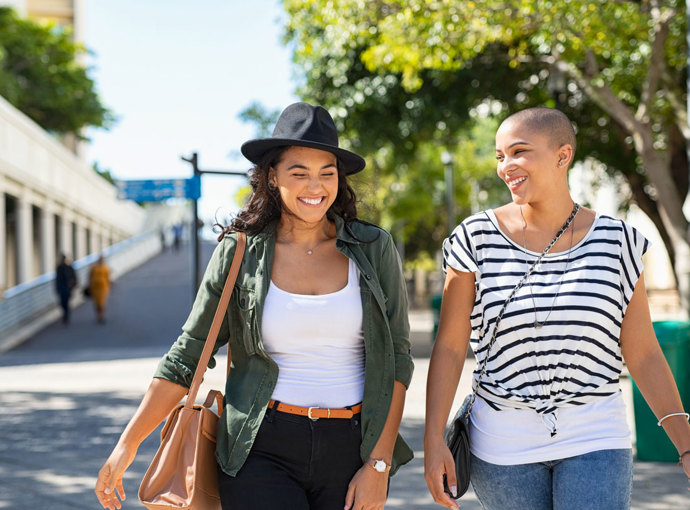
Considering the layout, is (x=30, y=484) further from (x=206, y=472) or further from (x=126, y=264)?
(x=126, y=264)

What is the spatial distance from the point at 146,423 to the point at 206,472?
0.26m

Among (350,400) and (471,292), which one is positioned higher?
(471,292)

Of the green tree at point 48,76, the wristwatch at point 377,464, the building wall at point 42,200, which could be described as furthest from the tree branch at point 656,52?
the green tree at point 48,76

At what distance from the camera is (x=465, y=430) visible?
2.79 metres

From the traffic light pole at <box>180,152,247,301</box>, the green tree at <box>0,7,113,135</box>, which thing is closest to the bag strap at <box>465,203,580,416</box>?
the traffic light pole at <box>180,152,247,301</box>

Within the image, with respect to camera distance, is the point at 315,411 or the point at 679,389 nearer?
the point at 315,411

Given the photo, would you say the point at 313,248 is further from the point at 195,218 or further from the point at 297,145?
the point at 195,218

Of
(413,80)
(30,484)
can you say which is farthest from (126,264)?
(30,484)

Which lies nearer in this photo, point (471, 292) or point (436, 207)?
point (471, 292)

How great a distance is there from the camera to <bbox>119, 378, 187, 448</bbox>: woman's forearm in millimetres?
2932

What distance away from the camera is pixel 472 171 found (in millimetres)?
41312

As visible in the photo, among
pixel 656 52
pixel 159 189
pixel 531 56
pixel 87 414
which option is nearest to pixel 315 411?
pixel 87 414

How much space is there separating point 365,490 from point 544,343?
72cm

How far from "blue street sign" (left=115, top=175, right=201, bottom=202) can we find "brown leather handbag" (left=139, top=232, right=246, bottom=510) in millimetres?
9272
